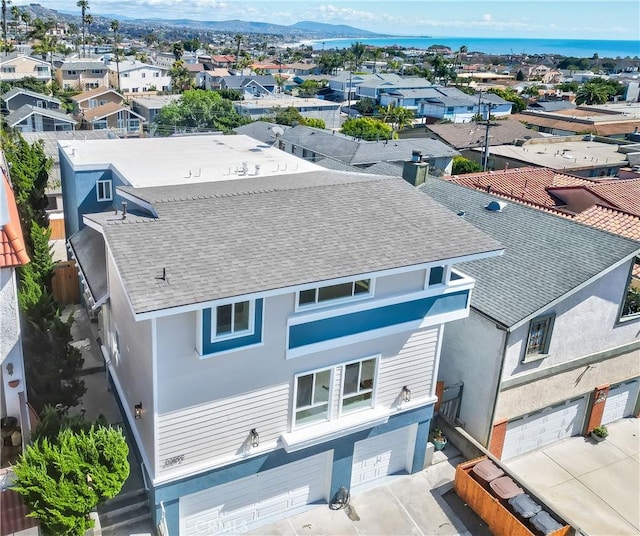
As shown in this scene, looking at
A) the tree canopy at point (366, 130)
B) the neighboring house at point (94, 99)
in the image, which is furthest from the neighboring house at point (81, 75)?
the tree canopy at point (366, 130)

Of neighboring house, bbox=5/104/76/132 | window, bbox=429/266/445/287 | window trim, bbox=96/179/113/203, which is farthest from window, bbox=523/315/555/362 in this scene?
neighboring house, bbox=5/104/76/132

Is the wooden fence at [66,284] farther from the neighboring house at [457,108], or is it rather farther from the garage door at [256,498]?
the neighboring house at [457,108]

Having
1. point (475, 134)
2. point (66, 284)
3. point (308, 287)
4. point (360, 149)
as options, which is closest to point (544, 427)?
point (308, 287)

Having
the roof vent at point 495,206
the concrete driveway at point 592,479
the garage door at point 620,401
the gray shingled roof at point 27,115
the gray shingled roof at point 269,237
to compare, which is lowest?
the concrete driveway at point 592,479

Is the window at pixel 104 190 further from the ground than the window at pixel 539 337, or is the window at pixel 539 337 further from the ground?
the window at pixel 104 190

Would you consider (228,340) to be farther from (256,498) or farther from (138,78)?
(138,78)

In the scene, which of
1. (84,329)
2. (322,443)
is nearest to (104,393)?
(84,329)
